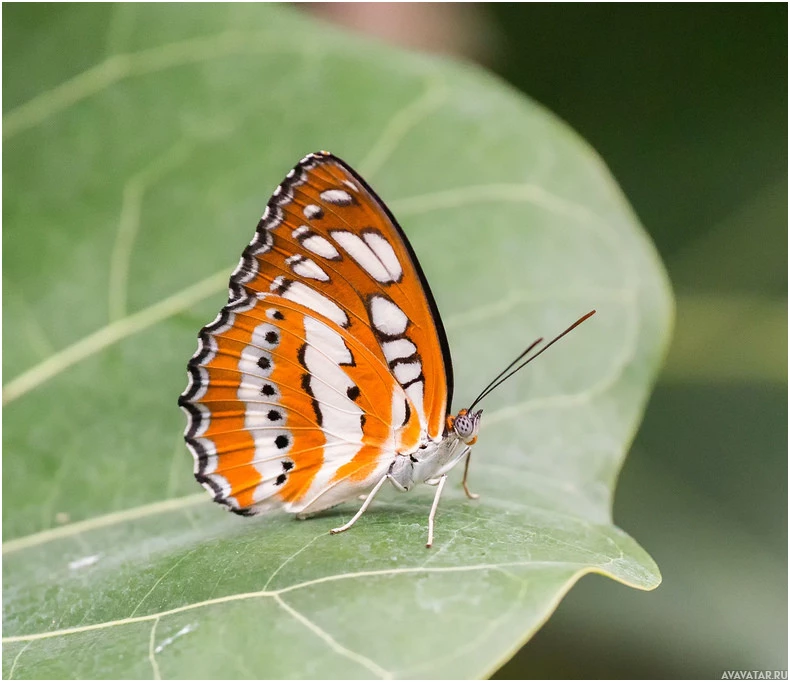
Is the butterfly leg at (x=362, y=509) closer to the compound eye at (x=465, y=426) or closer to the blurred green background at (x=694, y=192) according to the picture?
the compound eye at (x=465, y=426)

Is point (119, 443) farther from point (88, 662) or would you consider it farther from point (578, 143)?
point (578, 143)

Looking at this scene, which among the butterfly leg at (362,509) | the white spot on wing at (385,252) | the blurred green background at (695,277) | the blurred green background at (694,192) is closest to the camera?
the butterfly leg at (362,509)

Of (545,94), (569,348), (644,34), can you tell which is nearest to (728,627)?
(569,348)

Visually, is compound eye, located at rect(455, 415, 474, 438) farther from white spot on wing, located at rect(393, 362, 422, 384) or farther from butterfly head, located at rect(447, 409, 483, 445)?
white spot on wing, located at rect(393, 362, 422, 384)

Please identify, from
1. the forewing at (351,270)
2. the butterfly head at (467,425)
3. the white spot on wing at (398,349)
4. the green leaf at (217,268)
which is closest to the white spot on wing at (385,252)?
the forewing at (351,270)

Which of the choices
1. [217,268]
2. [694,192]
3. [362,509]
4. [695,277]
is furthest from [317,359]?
[694,192]

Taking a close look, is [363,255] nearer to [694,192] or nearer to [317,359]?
[317,359]

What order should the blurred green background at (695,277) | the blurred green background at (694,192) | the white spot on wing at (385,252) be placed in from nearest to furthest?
the white spot on wing at (385,252), the blurred green background at (695,277), the blurred green background at (694,192)
